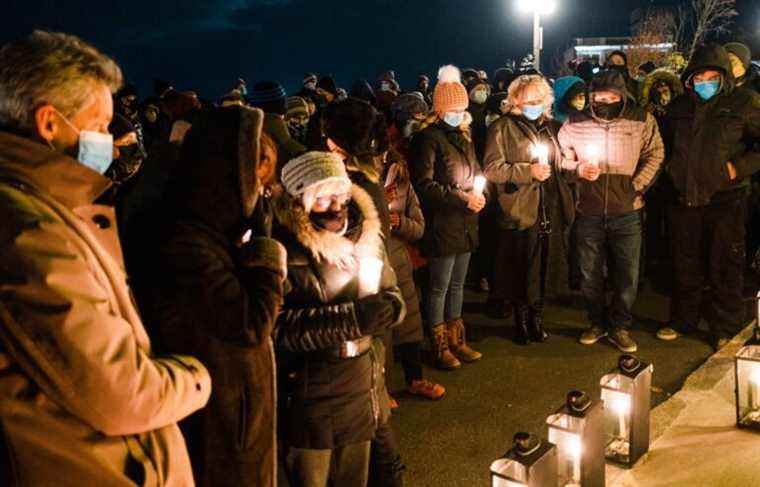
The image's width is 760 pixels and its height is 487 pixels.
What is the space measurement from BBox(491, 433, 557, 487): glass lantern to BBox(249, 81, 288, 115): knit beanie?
12.0 feet

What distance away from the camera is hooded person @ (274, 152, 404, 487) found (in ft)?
10.1

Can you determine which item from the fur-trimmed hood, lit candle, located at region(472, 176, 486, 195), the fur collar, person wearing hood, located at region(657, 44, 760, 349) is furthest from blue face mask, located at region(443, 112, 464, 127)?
the fur-trimmed hood

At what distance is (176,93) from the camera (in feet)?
21.1

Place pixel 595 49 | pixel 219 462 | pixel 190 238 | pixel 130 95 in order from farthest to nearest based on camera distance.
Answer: pixel 595 49 → pixel 130 95 → pixel 219 462 → pixel 190 238

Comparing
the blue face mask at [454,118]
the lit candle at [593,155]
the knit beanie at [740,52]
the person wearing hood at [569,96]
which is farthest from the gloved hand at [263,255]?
the knit beanie at [740,52]

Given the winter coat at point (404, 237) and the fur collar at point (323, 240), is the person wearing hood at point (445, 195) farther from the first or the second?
the fur collar at point (323, 240)

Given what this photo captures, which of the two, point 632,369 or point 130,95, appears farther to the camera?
point 130,95

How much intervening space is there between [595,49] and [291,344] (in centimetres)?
7775

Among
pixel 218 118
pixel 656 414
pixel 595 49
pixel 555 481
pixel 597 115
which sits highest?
pixel 218 118

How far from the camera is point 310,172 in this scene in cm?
316

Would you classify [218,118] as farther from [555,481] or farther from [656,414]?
[656,414]

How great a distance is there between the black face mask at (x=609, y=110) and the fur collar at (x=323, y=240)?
345 cm

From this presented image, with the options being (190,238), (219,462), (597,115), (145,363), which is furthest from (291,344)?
(597,115)

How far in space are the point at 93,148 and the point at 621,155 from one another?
4.92 meters
